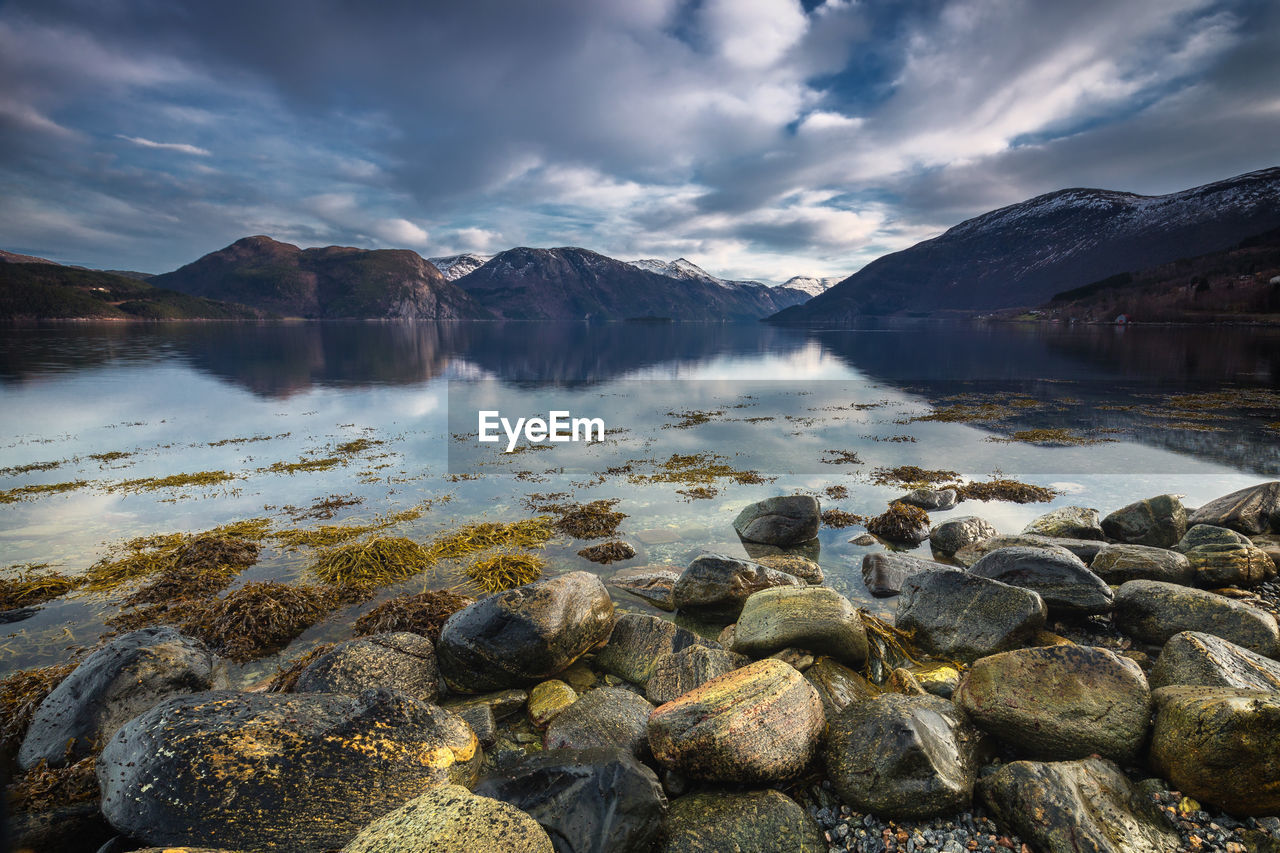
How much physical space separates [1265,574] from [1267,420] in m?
26.9

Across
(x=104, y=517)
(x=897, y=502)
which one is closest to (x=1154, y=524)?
(x=897, y=502)

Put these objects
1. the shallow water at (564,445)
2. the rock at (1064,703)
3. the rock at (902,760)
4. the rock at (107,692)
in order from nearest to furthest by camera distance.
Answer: the rock at (902,760)
the rock at (1064,703)
the rock at (107,692)
the shallow water at (564,445)

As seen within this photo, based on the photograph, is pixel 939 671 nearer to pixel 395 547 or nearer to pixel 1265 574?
pixel 1265 574

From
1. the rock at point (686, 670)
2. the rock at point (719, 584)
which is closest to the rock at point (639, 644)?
the rock at point (686, 670)

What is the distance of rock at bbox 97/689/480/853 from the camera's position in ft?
15.3

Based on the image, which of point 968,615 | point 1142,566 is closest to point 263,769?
point 968,615

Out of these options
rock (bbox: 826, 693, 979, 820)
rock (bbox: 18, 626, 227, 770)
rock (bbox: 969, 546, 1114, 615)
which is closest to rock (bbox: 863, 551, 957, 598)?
rock (bbox: 969, 546, 1114, 615)

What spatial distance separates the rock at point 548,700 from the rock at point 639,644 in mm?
916

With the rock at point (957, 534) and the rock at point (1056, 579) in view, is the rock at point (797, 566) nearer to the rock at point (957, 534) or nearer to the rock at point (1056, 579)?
the rock at point (1056, 579)

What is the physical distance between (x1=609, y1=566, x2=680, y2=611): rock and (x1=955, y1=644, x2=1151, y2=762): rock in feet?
18.5

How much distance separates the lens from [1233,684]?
614 centimetres

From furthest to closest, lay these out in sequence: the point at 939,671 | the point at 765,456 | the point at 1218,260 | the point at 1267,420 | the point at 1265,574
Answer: the point at 1218,260
the point at 1267,420
the point at 765,456
the point at 1265,574
the point at 939,671

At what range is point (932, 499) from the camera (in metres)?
16.3

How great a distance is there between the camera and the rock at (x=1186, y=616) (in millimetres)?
7797
